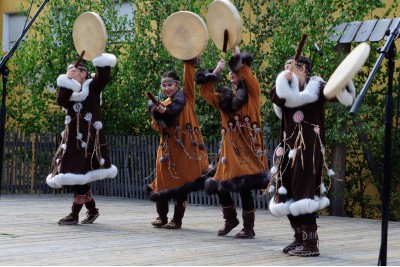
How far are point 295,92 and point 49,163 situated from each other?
7.99m

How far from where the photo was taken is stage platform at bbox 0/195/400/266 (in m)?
5.91

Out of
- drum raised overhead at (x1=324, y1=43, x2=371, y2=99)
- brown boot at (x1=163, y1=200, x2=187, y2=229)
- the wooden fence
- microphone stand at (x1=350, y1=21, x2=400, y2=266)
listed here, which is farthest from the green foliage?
microphone stand at (x1=350, y1=21, x2=400, y2=266)

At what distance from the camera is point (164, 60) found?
1212cm

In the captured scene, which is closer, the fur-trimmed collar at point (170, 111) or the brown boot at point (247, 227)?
the brown boot at point (247, 227)

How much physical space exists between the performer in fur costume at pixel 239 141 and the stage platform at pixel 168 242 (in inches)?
12.7

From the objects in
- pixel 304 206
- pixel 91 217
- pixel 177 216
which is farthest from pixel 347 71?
pixel 91 217

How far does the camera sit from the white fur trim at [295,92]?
612 cm

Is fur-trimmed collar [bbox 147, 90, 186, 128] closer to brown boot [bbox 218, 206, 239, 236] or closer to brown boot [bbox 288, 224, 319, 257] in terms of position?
brown boot [bbox 218, 206, 239, 236]

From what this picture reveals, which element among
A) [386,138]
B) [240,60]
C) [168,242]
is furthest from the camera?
[240,60]

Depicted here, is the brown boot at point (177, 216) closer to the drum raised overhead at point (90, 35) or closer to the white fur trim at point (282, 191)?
Answer: the drum raised overhead at point (90, 35)

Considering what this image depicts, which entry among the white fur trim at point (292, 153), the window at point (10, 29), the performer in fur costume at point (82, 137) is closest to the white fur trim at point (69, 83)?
the performer in fur costume at point (82, 137)

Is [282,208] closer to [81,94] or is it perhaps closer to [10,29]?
[81,94]

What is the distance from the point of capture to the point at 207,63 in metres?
10.9

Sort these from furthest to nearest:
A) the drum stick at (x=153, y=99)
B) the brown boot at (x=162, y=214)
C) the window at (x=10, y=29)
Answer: the window at (x=10, y=29) < the brown boot at (x=162, y=214) < the drum stick at (x=153, y=99)
